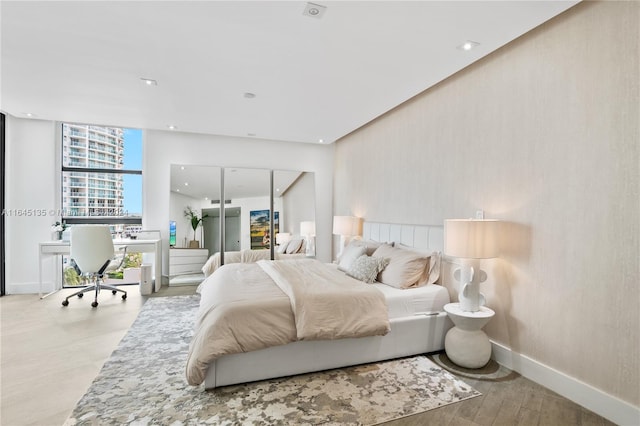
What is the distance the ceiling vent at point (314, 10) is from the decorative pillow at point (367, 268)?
89.0 inches

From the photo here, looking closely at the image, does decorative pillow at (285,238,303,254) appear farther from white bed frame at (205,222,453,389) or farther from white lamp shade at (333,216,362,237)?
white bed frame at (205,222,453,389)

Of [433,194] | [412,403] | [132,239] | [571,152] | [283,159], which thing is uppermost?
[283,159]

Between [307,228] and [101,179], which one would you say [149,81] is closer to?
[101,179]

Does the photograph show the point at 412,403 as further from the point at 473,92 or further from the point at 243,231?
the point at 243,231

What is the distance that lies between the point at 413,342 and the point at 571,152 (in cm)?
190

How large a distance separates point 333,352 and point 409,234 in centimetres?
170

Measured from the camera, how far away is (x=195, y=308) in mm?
3965

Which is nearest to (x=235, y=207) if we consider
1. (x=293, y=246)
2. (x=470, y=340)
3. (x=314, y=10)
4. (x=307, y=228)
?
(x=293, y=246)

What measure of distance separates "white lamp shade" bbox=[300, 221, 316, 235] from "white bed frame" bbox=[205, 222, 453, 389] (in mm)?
2941

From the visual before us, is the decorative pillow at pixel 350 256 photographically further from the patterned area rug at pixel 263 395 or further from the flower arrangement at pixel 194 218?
the flower arrangement at pixel 194 218

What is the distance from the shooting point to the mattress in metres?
2.68

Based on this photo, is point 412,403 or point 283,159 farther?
point 283,159

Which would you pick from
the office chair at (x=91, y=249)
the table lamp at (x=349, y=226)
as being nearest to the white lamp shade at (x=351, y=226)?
the table lamp at (x=349, y=226)

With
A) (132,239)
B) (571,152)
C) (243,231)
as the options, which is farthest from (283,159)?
(571,152)
